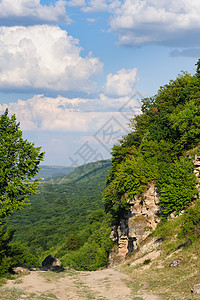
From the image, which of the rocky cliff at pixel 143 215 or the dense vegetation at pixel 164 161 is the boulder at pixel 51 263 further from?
the rocky cliff at pixel 143 215

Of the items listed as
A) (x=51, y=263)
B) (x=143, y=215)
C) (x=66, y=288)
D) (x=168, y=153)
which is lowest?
(x=51, y=263)

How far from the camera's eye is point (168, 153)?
1448 inches

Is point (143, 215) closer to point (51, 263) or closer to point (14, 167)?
point (51, 263)

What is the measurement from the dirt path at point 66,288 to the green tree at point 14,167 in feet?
17.8

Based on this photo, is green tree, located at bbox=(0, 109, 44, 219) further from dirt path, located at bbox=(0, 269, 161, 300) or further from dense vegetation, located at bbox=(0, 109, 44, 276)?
dirt path, located at bbox=(0, 269, 161, 300)

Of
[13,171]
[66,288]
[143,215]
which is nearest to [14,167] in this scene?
[13,171]

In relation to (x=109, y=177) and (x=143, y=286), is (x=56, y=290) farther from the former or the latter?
(x=109, y=177)

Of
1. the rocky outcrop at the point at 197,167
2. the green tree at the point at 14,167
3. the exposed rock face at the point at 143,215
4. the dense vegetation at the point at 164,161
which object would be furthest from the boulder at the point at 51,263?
the rocky outcrop at the point at 197,167

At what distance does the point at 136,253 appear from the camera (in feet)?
112

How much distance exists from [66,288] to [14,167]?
32.4 ft

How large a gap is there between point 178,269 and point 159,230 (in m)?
11.2

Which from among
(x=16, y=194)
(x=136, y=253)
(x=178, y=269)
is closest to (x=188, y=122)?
(x=136, y=253)

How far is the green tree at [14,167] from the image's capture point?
77.3ft

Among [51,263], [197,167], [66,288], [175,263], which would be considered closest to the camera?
[66,288]
